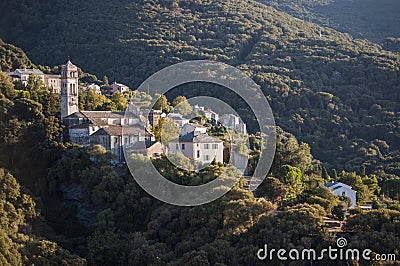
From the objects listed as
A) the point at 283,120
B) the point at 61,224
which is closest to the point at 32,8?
the point at 283,120

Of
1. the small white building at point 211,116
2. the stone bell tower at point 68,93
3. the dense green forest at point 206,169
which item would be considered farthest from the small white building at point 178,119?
the stone bell tower at point 68,93

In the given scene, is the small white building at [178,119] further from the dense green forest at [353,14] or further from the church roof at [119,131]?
the dense green forest at [353,14]

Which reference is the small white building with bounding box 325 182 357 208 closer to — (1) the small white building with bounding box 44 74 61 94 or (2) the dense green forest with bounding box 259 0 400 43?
(1) the small white building with bounding box 44 74 61 94

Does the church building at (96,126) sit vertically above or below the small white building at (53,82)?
below

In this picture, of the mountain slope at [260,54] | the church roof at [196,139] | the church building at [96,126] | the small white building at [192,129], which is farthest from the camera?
the mountain slope at [260,54]

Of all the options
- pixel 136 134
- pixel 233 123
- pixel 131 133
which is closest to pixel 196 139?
pixel 136 134

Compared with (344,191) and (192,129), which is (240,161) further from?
(344,191)
